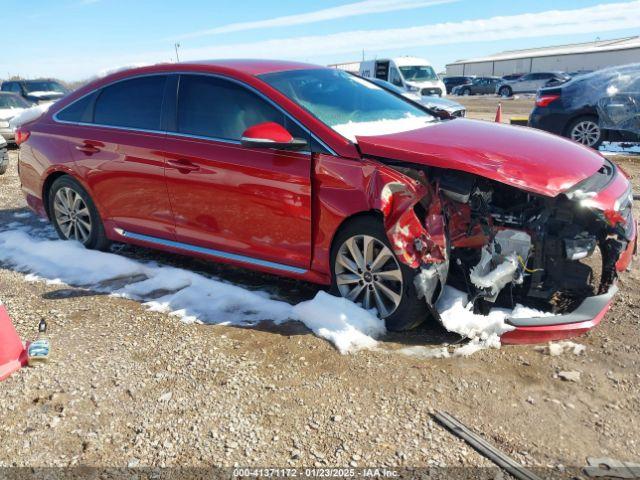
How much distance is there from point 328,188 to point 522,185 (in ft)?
3.89

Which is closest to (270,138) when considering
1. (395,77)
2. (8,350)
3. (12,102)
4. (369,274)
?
(369,274)

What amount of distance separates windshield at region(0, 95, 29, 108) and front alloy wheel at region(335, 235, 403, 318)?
481 inches

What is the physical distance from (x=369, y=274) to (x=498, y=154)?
110cm

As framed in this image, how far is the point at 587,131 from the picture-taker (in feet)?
31.2

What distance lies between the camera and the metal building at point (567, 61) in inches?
1961

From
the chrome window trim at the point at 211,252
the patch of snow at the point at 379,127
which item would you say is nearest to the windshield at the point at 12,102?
the chrome window trim at the point at 211,252

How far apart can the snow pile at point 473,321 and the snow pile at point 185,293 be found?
437 millimetres

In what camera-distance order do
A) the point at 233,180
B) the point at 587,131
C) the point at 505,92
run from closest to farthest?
the point at 233,180, the point at 587,131, the point at 505,92

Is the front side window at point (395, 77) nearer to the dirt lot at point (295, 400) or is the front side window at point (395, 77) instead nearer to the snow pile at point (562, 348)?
the dirt lot at point (295, 400)

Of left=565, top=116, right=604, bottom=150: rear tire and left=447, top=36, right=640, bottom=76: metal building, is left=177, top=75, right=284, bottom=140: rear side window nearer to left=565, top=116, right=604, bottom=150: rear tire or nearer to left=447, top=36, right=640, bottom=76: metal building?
left=565, top=116, right=604, bottom=150: rear tire

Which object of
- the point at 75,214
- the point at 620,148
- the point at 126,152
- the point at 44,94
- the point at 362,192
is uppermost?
the point at 44,94

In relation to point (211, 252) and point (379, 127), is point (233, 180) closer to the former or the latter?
point (211, 252)

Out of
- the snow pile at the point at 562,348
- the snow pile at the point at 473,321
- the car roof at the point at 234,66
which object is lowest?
the snow pile at the point at 562,348

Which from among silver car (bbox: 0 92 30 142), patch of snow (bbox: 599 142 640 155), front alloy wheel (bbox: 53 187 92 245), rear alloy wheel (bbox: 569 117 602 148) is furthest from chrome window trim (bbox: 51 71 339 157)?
silver car (bbox: 0 92 30 142)
